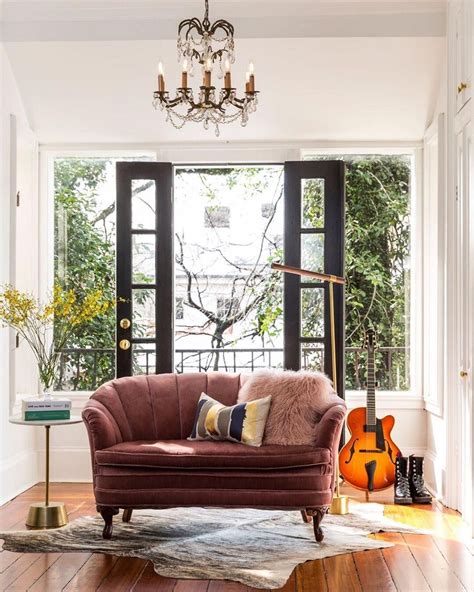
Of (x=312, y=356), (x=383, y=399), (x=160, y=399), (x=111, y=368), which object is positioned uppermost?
(x=312, y=356)

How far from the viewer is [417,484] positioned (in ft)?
20.0

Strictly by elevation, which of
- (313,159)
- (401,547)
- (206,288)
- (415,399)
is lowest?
(401,547)

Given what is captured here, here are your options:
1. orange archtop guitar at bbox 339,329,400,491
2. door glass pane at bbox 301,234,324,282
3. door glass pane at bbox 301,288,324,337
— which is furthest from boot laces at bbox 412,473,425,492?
door glass pane at bbox 301,234,324,282

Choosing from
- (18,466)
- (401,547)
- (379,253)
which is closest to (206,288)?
(379,253)

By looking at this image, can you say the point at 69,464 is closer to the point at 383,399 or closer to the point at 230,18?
the point at 383,399

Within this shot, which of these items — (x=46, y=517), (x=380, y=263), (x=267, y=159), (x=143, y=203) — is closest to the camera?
(x=46, y=517)

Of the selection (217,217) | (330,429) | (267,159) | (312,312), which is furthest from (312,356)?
(217,217)

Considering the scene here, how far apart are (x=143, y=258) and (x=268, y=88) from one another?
1.53 metres

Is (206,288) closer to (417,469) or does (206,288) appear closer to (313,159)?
(313,159)

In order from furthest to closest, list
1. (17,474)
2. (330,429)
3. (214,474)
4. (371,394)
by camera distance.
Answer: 1. (17,474)
2. (371,394)
3. (330,429)
4. (214,474)

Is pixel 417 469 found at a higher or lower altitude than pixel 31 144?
lower

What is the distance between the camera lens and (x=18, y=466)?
6.45m

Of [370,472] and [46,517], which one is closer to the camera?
[46,517]

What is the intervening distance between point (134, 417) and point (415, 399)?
242 cm
